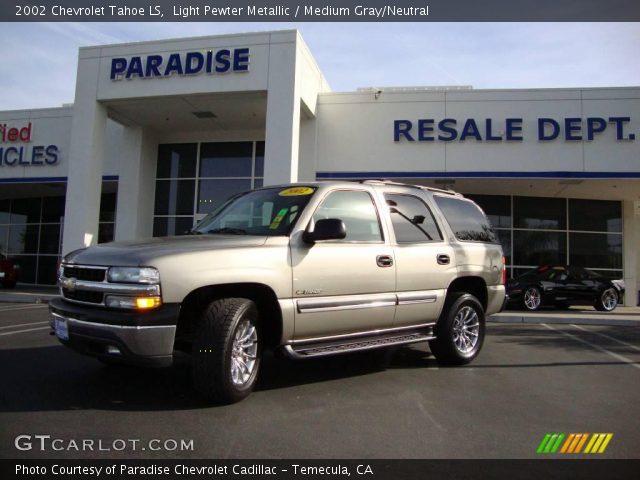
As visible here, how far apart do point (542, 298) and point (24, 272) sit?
21130 millimetres

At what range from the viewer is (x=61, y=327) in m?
4.07

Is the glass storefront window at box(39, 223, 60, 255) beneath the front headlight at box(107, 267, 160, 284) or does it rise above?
above

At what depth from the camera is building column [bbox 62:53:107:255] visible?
599 inches

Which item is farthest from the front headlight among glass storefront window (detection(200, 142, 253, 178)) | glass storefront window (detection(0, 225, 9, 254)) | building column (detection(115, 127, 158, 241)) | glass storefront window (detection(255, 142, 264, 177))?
glass storefront window (detection(0, 225, 9, 254))

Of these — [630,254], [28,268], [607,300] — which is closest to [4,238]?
[28,268]

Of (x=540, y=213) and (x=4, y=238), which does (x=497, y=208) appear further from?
(x=4, y=238)

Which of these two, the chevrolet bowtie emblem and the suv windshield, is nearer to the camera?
the chevrolet bowtie emblem

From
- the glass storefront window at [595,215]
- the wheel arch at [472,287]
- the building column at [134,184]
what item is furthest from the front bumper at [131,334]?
the glass storefront window at [595,215]

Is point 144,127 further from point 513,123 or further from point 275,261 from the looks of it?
point 275,261

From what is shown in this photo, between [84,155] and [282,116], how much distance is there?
6524 millimetres

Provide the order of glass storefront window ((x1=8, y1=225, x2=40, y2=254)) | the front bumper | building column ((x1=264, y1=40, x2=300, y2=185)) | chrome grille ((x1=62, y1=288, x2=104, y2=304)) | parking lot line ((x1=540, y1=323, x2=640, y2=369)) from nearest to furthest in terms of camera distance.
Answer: the front bumper, chrome grille ((x1=62, y1=288, x2=104, y2=304)), parking lot line ((x1=540, y1=323, x2=640, y2=369)), building column ((x1=264, y1=40, x2=300, y2=185)), glass storefront window ((x1=8, y1=225, x2=40, y2=254))

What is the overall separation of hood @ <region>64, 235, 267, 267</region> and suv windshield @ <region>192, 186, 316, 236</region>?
0.86ft

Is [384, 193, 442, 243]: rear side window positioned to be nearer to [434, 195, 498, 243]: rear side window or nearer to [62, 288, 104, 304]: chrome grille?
[434, 195, 498, 243]: rear side window

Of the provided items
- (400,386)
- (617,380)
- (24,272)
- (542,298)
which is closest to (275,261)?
(400,386)
